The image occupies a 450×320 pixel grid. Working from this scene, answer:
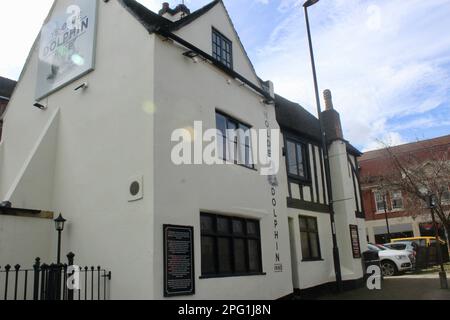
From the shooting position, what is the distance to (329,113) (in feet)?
53.0

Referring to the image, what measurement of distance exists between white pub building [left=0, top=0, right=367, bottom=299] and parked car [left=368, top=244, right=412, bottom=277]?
7183mm

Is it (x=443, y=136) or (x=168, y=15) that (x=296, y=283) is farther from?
(x=443, y=136)

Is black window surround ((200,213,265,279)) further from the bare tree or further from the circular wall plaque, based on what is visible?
the bare tree

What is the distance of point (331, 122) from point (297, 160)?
112 inches

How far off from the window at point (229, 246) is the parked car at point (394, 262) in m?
9.75

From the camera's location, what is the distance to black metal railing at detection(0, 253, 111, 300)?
726cm

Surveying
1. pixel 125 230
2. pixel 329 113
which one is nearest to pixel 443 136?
pixel 329 113

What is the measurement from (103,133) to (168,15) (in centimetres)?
552

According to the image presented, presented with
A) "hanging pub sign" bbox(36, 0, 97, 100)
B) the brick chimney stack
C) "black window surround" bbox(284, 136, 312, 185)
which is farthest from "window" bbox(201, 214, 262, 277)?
the brick chimney stack

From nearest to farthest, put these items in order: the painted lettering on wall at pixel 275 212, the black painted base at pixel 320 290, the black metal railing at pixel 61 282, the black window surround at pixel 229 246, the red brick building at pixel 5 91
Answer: the black metal railing at pixel 61 282
the black window surround at pixel 229 246
the painted lettering on wall at pixel 275 212
the black painted base at pixel 320 290
the red brick building at pixel 5 91

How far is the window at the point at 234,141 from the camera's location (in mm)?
10398

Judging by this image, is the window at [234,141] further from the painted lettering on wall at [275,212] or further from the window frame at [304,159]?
the window frame at [304,159]

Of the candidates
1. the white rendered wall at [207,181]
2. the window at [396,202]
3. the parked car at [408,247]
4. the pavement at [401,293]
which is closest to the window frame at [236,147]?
the white rendered wall at [207,181]

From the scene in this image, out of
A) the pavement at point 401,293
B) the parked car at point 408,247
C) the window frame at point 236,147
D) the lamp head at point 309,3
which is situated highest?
the lamp head at point 309,3
